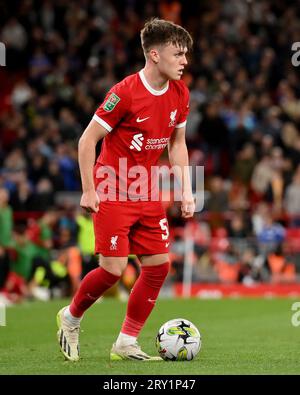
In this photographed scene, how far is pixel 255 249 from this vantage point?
20312mm

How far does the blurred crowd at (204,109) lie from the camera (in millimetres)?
20391

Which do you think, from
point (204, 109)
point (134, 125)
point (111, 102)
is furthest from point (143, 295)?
Result: point (204, 109)

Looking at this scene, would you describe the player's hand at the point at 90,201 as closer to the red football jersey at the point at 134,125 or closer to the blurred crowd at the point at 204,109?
the red football jersey at the point at 134,125

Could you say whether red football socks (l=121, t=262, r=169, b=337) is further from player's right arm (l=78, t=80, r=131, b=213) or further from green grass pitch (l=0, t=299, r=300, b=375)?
player's right arm (l=78, t=80, r=131, b=213)

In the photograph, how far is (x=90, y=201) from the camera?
25.7ft

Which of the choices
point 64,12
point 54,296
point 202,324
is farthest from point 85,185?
point 64,12

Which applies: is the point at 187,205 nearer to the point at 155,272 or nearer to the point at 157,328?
the point at 155,272

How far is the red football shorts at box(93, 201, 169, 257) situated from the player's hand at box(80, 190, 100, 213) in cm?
33

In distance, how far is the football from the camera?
8.33 meters

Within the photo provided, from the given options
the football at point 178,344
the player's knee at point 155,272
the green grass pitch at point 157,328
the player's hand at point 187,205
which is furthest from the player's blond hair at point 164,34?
A: the green grass pitch at point 157,328

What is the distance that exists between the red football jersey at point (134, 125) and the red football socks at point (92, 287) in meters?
0.68

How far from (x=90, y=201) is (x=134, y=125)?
792mm
